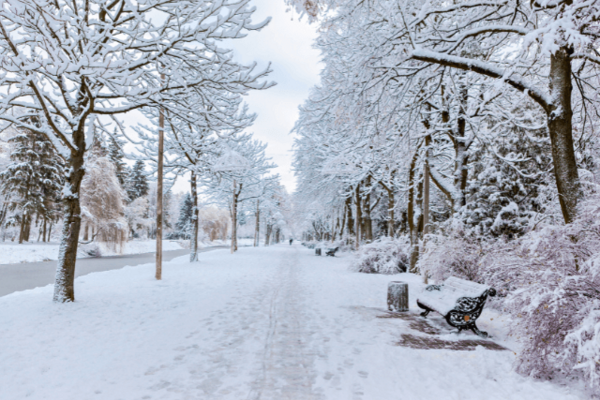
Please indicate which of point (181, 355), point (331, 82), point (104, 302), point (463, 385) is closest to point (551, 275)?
point (463, 385)

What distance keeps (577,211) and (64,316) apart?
837cm

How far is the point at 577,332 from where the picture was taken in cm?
301

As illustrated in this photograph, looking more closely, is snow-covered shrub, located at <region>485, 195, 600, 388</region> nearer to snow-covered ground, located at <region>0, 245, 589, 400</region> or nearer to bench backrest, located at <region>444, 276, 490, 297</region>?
snow-covered ground, located at <region>0, 245, 589, 400</region>

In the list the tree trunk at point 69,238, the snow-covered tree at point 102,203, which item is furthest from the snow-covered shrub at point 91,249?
the tree trunk at point 69,238

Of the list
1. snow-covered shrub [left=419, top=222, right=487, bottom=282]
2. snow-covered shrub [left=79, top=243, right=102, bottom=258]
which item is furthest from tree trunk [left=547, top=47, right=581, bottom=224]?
snow-covered shrub [left=79, top=243, right=102, bottom=258]

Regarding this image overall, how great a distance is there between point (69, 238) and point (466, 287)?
7965 mm

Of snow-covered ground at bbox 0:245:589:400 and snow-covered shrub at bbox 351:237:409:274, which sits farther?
snow-covered shrub at bbox 351:237:409:274

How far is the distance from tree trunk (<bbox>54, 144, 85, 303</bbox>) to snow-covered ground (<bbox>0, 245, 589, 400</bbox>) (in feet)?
1.21

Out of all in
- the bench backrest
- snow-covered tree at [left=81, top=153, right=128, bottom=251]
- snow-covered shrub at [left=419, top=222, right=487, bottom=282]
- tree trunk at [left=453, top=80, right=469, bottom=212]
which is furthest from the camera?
snow-covered tree at [left=81, top=153, right=128, bottom=251]

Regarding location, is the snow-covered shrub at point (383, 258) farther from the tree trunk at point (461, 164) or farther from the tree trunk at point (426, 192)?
the tree trunk at point (461, 164)

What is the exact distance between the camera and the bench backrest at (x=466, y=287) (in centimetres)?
559

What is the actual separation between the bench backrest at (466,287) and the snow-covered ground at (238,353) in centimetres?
69

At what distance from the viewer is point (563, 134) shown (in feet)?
15.8

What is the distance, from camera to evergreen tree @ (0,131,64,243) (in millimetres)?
24516
